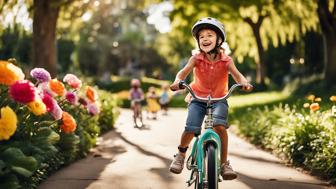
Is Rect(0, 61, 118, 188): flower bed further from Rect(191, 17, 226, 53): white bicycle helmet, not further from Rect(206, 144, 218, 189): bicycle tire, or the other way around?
Rect(191, 17, 226, 53): white bicycle helmet

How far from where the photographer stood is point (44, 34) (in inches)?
682

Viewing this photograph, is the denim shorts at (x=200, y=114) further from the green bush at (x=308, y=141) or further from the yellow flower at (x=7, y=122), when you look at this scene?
the green bush at (x=308, y=141)

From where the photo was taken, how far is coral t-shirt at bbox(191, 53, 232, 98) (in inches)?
234

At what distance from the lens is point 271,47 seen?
51.6 meters

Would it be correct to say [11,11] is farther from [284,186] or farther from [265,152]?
[284,186]

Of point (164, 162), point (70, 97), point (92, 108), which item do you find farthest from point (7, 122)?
point (92, 108)

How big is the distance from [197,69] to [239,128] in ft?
30.7

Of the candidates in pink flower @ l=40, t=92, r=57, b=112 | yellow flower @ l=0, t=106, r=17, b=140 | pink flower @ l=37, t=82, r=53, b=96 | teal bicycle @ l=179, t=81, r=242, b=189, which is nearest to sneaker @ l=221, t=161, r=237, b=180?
teal bicycle @ l=179, t=81, r=242, b=189

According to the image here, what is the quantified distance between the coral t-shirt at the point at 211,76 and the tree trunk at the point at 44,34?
11.9m

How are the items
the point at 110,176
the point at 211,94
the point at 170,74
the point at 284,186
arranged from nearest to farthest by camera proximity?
the point at 211,94, the point at 284,186, the point at 110,176, the point at 170,74

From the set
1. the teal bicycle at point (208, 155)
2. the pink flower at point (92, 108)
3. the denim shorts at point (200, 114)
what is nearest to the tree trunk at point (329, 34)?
the pink flower at point (92, 108)

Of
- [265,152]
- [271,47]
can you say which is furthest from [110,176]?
[271,47]

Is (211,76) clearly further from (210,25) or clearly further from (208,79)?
(210,25)

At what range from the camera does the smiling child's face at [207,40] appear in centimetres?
591
